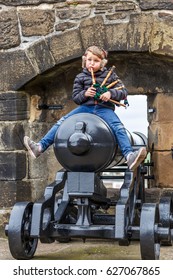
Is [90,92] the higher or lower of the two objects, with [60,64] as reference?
lower

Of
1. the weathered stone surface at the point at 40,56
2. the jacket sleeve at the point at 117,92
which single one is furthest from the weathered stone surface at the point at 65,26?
the jacket sleeve at the point at 117,92

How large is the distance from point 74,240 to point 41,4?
2.39 m

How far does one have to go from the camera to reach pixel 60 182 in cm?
425

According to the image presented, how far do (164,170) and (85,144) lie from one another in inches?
82.5

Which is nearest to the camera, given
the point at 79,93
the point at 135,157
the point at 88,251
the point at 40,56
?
the point at 135,157

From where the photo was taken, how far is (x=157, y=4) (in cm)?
536

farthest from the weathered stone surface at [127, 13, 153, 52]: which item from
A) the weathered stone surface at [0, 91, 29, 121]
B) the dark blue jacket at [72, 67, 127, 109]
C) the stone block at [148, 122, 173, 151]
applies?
the weathered stone surface at [0, 91, 29, 121]

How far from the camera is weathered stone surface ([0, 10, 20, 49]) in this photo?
5.64m

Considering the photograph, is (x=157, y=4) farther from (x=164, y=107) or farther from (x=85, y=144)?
(x=85, y=144)

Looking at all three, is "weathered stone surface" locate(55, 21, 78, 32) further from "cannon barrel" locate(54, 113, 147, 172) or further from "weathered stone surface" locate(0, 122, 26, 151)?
"cannon barrel" locate(54, 113, 147, 172)

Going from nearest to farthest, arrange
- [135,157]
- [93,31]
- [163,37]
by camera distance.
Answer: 1. [135,157]
2. [163,37]
3. [93,31]

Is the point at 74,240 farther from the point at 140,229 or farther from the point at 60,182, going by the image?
the point at 140,229

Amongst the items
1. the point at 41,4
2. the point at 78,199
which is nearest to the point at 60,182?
the point at 78,199

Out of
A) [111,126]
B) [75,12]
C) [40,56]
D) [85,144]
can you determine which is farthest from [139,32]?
[85,144]
